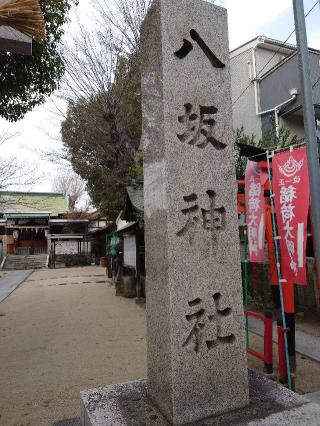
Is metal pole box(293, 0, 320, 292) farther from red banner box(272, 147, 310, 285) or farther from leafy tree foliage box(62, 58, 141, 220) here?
leafy tree foliage box(62, 58, 141, 220)

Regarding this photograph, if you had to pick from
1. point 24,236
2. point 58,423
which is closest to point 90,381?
point 58,423

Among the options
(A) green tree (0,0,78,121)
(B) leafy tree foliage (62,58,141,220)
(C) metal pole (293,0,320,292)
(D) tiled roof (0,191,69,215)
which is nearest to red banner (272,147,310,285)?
(C) metal pole (293,0,320,292)

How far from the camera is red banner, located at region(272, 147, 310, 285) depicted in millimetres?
3762

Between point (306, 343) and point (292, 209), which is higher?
point (292, 209)

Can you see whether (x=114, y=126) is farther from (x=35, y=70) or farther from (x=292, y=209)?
(x=292, y=209)

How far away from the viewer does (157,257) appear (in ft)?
7.98

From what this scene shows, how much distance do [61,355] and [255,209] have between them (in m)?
3.74

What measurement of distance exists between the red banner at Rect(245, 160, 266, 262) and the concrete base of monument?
2308 millimetres

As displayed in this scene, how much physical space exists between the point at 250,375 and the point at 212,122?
214cm

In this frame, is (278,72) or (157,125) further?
(278,72)

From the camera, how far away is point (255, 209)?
15.5ft

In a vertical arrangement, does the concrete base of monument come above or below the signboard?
below

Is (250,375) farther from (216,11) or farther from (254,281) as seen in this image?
(254,281)

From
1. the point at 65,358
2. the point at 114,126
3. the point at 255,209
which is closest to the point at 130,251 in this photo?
the point at 114,126
